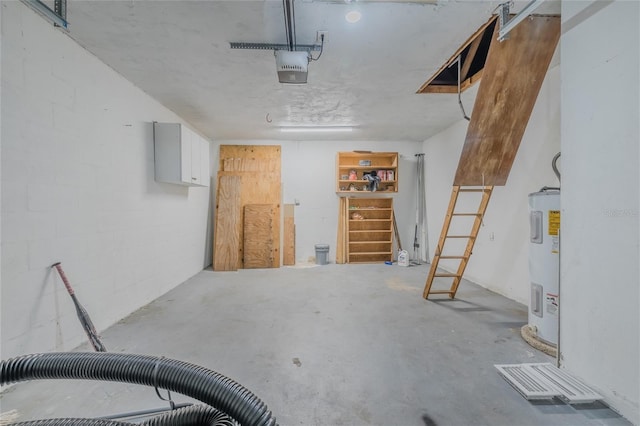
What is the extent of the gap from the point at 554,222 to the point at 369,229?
3775mm

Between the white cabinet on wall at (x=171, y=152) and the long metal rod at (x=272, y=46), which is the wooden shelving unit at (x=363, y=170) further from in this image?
the long metal rod at (x=272, y=46)

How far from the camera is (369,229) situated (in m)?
5.89

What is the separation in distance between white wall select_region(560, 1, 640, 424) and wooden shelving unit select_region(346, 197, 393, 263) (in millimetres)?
3938

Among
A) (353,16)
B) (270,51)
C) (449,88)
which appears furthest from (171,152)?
(449,88)

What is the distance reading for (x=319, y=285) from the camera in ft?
13.4

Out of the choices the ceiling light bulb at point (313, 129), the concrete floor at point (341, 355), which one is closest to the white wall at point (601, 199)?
the concrete floor at point (341, 355)

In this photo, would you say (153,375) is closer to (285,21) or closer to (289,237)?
(285,21)

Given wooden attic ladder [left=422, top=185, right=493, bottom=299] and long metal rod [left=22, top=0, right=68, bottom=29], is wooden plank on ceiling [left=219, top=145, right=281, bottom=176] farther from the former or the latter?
long metal rod [left=22, top=0, right=68, bottom=29]

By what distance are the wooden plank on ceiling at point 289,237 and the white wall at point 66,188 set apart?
2566 mm

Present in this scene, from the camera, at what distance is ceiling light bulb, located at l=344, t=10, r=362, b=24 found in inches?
76.6

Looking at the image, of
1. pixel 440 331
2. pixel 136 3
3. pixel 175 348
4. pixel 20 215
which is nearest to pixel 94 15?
pixel 136 3

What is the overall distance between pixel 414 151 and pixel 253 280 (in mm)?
4397

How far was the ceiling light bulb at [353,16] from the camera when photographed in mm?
1946

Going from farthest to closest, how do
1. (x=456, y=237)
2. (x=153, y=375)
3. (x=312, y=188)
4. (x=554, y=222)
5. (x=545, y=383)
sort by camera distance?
(x=312, y=188) < (x=456, y=237) < (x=554, y=222) < (x=545, y=383) < (x=153, y=375)
